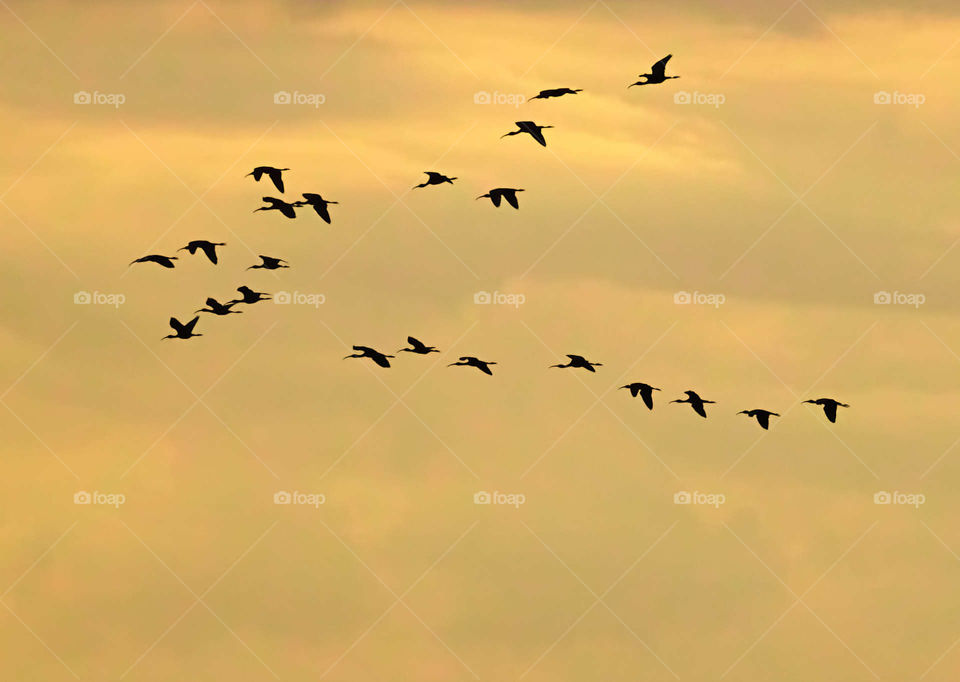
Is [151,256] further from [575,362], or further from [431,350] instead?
[575,362]

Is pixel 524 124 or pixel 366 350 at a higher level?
pixel 524 124

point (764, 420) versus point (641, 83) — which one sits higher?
point (641, 83)

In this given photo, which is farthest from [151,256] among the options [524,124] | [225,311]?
[524,124]

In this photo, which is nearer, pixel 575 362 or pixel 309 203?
pixel 309 203

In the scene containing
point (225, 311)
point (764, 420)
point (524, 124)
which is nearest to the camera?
point (524, 124)

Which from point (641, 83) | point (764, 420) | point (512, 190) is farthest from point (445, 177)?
point (764, 420)

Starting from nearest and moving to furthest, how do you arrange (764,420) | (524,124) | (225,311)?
(524,124), (225,311), (764,420)

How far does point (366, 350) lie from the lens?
122 metres

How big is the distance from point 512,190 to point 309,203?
38.0ft

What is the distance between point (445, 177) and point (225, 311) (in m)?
15.4

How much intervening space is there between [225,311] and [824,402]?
3784 centimetres

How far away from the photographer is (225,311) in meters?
120

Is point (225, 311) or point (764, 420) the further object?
point (764, 420)

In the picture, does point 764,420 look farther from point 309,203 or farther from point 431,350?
point 309,203
